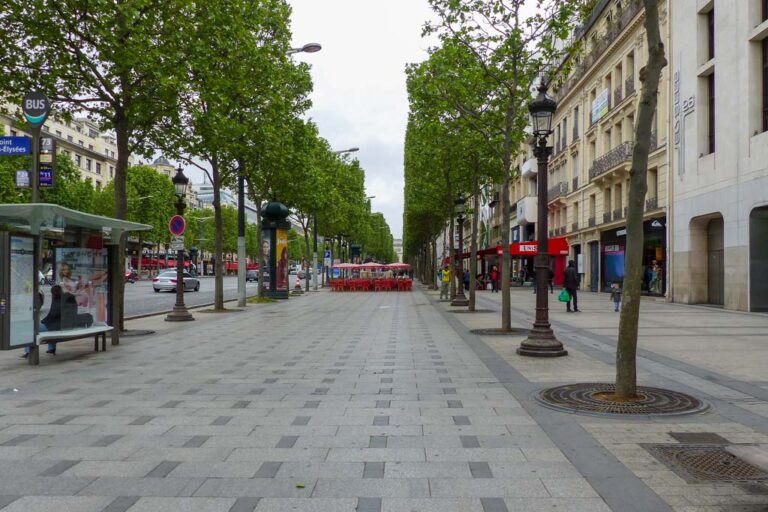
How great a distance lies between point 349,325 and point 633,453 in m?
11.4

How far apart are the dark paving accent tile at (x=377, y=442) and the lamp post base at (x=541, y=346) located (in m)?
5.21

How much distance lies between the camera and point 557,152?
4325cm

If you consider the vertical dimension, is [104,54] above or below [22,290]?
above

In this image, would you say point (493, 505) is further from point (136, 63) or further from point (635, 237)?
point (136, 63)

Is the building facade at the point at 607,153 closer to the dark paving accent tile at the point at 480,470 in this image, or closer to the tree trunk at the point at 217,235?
the tree trunk at the point at 217,235

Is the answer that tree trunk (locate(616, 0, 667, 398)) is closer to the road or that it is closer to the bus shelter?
the bus shelter

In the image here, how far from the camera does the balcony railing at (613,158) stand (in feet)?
95.5

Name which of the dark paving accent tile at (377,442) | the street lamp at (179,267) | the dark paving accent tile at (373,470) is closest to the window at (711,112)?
the street lamp at (179,267)

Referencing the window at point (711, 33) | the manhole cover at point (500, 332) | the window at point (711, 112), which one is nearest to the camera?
the manhole cover at point (500, 332)

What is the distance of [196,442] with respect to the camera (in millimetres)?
4930

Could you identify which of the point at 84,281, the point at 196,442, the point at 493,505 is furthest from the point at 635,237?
the point at 84,281

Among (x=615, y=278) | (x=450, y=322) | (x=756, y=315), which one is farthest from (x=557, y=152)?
(x=450, y=322)

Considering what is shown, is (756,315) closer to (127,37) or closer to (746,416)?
(746,416)

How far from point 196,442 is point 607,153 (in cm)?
3111
